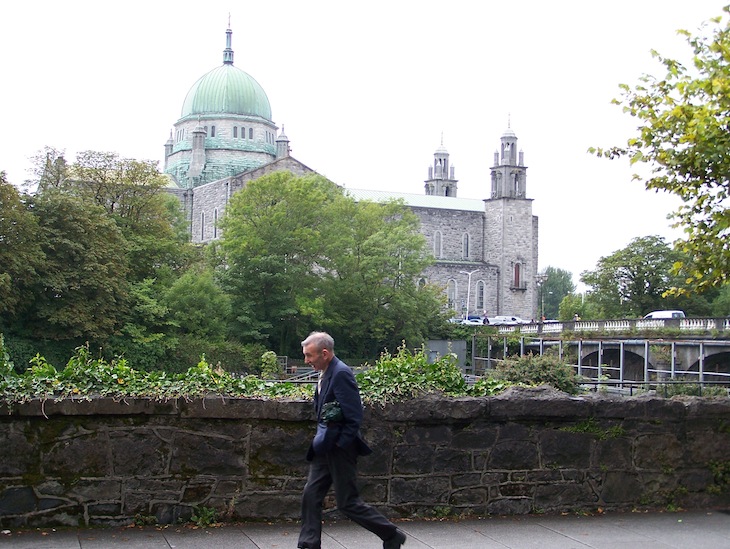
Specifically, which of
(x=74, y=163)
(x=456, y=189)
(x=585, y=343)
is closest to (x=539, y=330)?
(x=585, y=343)

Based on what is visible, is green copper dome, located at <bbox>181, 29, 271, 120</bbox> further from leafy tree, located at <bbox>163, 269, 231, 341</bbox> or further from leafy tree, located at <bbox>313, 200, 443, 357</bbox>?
leafy tree, located at <bbox>163, 269, 231, 341</bbox>

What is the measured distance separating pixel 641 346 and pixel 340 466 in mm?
56928

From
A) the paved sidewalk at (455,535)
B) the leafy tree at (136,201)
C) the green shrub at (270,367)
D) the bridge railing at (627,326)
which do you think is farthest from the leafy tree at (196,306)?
the paved sidewalk at (455,535)

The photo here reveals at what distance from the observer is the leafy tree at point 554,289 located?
158m

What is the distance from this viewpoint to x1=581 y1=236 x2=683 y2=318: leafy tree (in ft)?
283

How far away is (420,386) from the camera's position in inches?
353

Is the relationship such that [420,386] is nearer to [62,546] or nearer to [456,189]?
[62,546]

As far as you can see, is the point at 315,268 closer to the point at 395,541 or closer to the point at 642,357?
the point at 642,357

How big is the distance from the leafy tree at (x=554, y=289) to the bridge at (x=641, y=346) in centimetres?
8067

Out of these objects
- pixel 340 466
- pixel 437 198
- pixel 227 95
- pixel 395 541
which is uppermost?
pixel 227 95

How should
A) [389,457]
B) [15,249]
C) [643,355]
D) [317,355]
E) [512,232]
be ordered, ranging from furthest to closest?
[512,232] < [643,355] < [15,249] < [389,457] < [317,355]

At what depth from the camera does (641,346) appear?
61.3m

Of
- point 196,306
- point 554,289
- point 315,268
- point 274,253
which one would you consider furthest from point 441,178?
point 196,306

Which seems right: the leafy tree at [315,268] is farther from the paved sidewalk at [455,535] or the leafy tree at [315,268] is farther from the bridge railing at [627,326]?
the paved sidewalk at [455,535]
